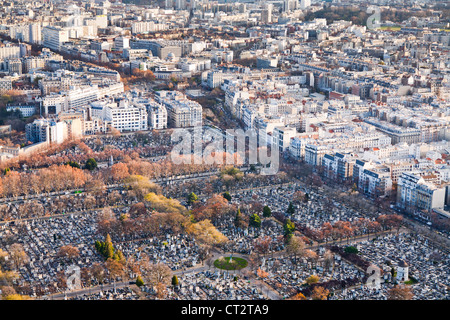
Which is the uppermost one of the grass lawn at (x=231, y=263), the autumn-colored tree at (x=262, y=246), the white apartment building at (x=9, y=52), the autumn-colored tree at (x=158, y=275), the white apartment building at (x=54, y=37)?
the white apartment building at (x=54, y=37)

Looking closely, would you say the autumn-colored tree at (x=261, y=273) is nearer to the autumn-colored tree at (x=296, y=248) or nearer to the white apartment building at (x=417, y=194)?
the autumn-colored tree at (x=296, y=248)

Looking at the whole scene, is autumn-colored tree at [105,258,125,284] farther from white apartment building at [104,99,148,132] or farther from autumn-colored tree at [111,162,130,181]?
white apartment building at [104,99,148,132]

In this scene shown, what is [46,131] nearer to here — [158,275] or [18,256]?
[18,256]

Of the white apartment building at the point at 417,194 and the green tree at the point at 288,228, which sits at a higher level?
the white apartment building at the point at 417,194

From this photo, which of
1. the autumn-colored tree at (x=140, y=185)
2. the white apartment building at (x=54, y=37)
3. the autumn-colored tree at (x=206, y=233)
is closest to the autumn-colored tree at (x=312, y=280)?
the autumn-colored tree at (x=206, y=233)

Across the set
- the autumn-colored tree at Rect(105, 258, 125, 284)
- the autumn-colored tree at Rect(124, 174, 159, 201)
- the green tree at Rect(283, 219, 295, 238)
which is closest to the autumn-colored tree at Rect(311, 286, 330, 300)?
the green tree at Rect(283, 219, 295, 238)

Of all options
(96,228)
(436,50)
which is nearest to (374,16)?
(436,50)

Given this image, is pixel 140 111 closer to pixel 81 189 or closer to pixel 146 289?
pixel 81 189

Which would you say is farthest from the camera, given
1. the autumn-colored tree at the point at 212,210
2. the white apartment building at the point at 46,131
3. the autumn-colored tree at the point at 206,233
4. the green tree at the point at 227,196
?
the white apartment building at the point at 46,131

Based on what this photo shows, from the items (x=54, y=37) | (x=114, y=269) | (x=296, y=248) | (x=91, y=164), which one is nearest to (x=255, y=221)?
(x=296, y=248)
